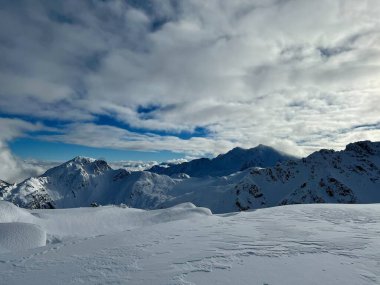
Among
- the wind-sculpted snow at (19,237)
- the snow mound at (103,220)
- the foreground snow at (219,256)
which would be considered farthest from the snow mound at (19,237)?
the snow mound at (103,220)

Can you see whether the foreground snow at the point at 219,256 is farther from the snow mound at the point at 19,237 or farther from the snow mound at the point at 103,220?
the snow mound at the point at 103,220

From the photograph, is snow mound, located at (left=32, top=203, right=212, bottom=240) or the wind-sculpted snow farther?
snow mound, located at (left=32, top=203, right=212, bottom=240)

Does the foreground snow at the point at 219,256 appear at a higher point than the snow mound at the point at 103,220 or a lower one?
higher

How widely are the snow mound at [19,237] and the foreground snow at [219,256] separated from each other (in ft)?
0.85

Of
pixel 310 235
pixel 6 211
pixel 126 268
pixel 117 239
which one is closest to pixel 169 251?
pixel 126 268

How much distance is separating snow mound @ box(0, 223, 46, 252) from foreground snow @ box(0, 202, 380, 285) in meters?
0.26

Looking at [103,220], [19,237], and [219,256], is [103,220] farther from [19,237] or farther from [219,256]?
[219,256]

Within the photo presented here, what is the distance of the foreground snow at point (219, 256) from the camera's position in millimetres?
8398

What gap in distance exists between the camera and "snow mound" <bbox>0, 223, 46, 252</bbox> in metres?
15.7

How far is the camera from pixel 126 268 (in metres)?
9.38

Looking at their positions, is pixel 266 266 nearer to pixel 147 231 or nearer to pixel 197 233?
pixel 197 233

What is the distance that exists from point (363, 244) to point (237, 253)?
492 cm

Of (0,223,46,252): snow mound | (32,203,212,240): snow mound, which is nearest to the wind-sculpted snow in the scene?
(0,223,46,252): snow mound

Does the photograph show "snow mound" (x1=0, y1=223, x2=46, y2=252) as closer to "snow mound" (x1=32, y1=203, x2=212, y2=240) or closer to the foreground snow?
the foreground snow
